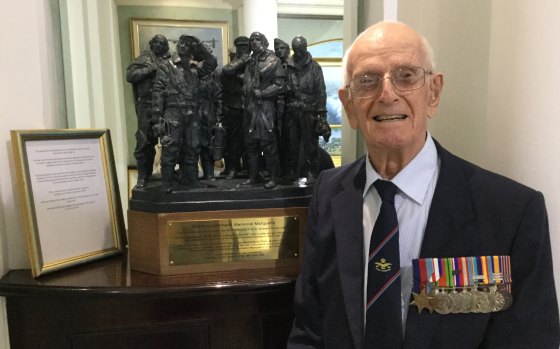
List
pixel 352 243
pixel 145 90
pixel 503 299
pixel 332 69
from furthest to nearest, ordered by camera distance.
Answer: pixel 332 69 → pixel 145 90 → pixel 352 243 → pixel 503 299

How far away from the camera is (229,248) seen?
3.68 ft

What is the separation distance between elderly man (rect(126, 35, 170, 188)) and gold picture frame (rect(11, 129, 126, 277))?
0.13 meters

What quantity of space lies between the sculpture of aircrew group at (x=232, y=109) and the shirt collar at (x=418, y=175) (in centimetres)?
44

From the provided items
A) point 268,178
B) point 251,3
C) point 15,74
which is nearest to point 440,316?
point 268,178

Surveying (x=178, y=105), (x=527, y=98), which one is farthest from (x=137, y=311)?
(x=527, y=98)

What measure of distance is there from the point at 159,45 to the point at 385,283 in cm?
84

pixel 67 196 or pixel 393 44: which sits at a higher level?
pixel 393 44

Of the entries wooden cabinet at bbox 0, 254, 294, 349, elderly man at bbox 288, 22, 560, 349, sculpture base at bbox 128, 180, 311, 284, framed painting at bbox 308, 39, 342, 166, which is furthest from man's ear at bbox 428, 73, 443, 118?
framed painting at bbox 308, 39, 342, 166

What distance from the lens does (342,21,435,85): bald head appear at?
30.2 inches

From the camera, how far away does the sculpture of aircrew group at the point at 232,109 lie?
1102 millimetres

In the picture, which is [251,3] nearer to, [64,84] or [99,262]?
[64,84]

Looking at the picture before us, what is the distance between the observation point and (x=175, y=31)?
2.34m

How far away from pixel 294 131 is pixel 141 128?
0.44m

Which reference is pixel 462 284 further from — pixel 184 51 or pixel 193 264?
pixel 184 51
